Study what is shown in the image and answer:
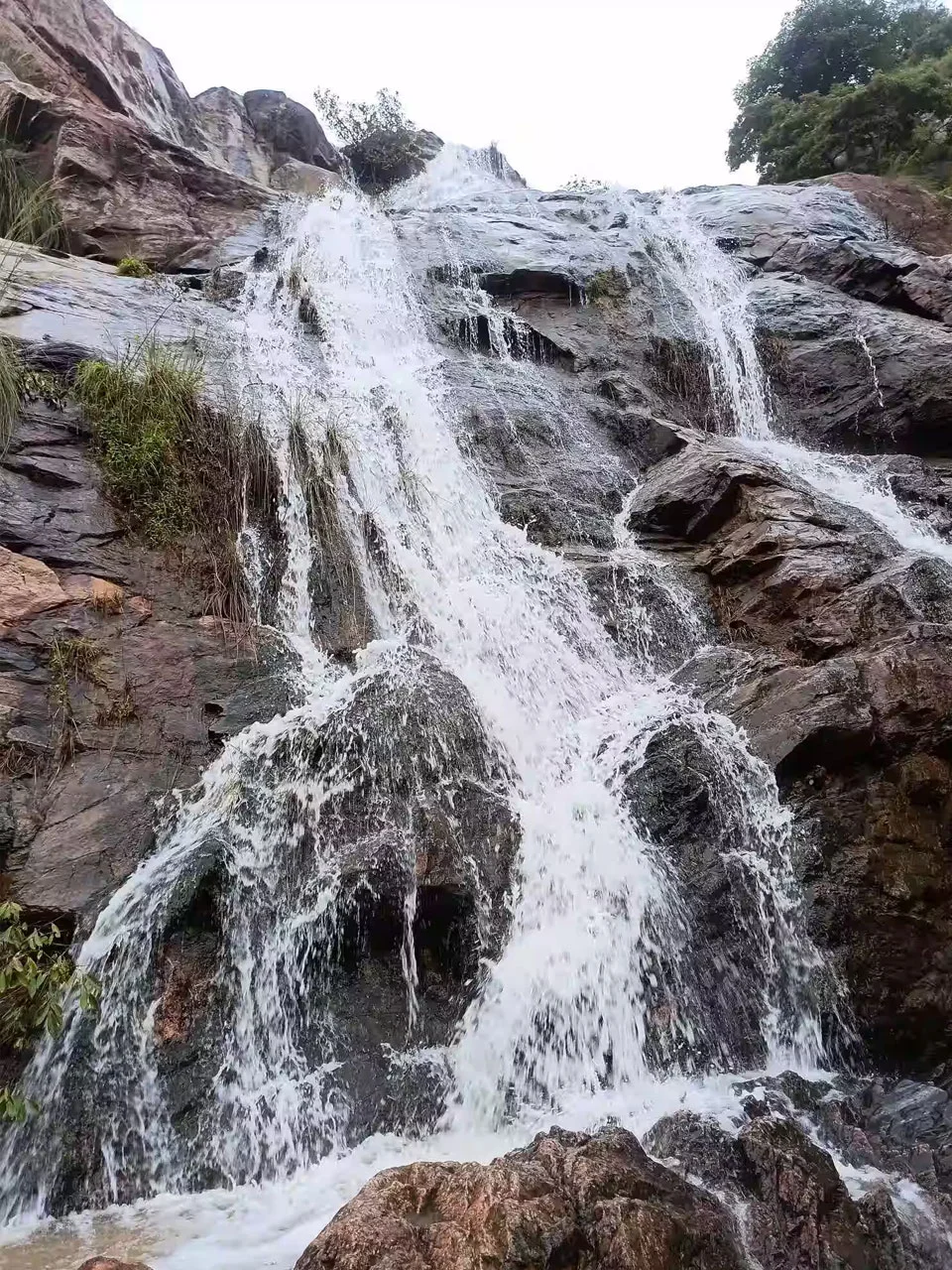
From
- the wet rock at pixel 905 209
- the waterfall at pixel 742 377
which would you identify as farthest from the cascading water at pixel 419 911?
the wet rock at pixel 905 209

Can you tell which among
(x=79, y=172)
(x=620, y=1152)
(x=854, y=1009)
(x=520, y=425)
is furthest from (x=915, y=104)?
(x=620, y=1152)

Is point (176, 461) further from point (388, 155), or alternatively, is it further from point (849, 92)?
point (388, 155)

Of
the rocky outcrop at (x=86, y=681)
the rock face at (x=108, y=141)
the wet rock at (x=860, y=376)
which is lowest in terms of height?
the rocky outcrop at (x=86, y=681)

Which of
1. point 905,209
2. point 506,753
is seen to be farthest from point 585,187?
point 506,753

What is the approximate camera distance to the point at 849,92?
20359mm

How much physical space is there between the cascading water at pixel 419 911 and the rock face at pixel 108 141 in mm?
8065

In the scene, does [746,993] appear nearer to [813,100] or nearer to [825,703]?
[825,703]

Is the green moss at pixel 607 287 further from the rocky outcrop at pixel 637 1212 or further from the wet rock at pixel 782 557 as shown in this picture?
the rocky outcrop at pixel 637 1212

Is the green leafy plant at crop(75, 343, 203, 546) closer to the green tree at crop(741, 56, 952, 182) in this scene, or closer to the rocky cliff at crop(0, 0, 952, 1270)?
the rocky cliff at crop(0, 0, 952, 1270)

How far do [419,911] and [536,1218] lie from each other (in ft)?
6.95

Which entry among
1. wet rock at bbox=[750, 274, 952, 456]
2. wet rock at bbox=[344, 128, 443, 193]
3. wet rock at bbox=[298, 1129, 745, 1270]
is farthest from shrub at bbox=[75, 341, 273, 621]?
wet rock at bbox=[344, 128, 443, 193]

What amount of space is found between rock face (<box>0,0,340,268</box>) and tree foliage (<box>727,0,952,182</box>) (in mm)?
14109

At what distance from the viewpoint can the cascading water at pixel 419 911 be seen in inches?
159

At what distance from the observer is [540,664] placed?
22.3 ft
